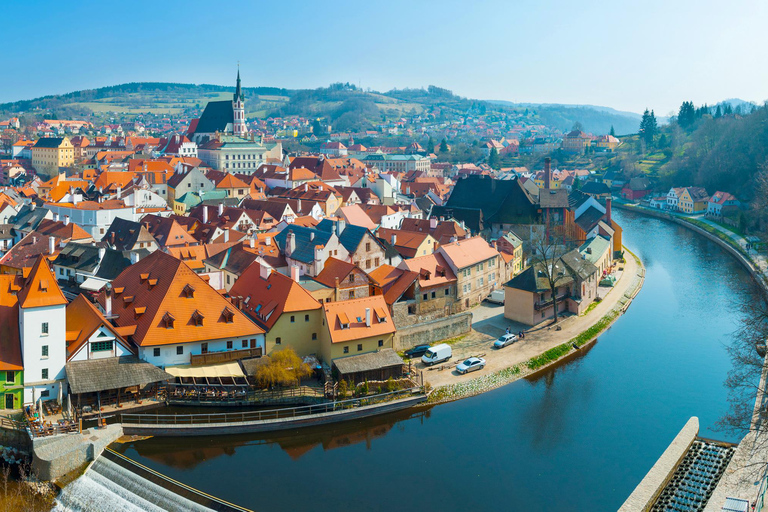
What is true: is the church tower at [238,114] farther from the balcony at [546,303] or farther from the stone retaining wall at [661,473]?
the stone retaining wall at [661,473]

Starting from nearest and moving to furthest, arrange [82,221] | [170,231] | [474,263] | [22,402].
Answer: [22,402]
[474,263]
[170,231]
[82,221]

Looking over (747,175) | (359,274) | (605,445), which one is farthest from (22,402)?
(747,175)

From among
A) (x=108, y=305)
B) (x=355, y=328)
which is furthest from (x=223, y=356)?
(x=355, y=328)

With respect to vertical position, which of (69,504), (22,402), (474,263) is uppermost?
(474,263)

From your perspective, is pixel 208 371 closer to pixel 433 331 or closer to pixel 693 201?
pixel 433 331

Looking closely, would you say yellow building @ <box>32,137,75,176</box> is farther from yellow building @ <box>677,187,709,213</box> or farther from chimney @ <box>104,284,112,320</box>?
yellow building @ <box>677,187,709,213</box>

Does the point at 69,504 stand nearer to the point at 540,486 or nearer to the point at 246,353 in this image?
the point at 246,353
